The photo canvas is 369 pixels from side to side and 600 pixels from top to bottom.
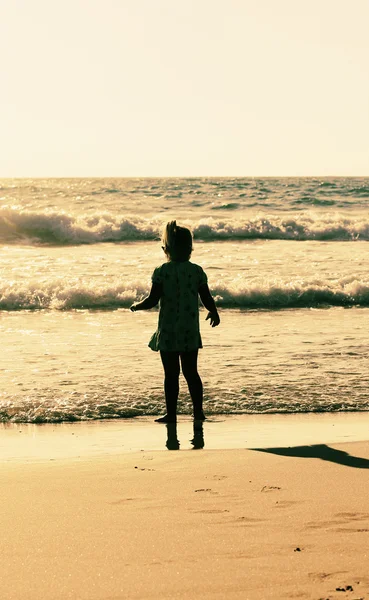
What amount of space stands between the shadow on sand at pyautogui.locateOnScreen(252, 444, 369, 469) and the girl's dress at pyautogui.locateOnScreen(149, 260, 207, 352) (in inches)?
50.9

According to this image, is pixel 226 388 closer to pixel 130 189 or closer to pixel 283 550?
pixel 283 550

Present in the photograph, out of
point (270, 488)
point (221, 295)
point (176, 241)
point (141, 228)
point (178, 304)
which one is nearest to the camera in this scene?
point (270, 488)

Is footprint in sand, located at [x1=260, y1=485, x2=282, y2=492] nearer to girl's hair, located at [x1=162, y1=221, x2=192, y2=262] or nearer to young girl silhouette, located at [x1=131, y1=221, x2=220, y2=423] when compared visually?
young girl silhouette, located at [x1=131, y1=221, x2=220, y2=423]

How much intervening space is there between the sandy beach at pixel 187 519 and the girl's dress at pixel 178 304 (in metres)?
0.84

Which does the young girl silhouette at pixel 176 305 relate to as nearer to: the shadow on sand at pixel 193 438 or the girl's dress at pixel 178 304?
the girl's dress at pixel 178 304

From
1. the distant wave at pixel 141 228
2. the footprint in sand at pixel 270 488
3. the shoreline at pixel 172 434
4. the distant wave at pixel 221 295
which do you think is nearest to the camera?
the footprint in sand at pixel 270 488

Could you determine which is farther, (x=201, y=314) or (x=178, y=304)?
(x=201, y=314)

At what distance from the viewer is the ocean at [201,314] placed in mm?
7180

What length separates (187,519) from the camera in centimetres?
364

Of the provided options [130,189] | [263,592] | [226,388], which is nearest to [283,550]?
[263,592]

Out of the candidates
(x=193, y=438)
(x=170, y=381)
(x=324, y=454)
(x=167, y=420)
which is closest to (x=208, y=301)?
(x=170, y=381)

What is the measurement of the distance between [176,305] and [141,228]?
2257cm

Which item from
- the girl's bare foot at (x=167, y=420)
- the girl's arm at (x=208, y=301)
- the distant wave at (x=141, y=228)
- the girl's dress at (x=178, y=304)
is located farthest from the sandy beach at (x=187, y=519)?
the distant wave at (x=141, y=228)

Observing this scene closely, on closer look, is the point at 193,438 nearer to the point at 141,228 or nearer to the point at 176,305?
the point at 176,305
